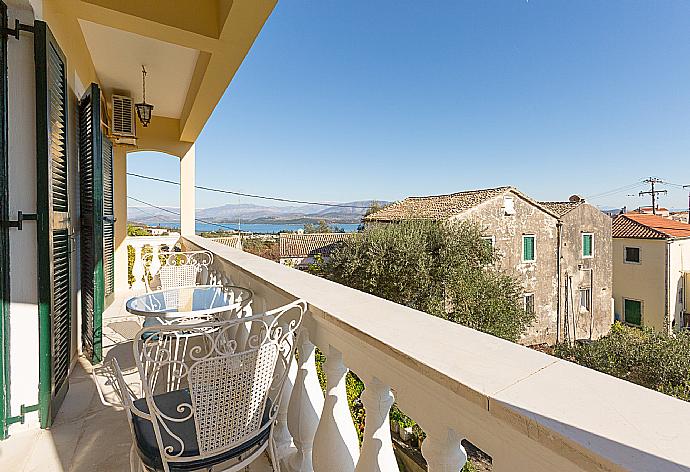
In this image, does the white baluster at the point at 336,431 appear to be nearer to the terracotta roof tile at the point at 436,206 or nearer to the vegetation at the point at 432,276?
the vegetation at the point at 432,276

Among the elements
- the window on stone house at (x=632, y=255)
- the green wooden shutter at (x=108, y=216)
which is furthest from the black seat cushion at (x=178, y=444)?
the window on stone house at (x=632, y=255)

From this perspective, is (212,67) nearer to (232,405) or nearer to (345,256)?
(232,405)

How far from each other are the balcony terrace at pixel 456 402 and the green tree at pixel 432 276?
8.81 metres

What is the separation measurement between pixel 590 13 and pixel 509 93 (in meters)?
6.16

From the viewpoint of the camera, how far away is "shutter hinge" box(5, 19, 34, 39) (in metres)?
1.64

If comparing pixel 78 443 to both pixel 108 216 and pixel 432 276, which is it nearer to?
pixel 108 216

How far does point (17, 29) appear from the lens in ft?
5.49

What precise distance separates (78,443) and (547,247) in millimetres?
13725

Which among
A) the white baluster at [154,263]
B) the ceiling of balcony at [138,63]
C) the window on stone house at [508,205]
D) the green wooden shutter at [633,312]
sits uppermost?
the ceiling of balcony at [138,63]

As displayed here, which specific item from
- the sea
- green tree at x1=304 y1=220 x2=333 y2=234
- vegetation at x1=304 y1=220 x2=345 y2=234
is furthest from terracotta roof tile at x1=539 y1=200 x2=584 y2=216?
green tree at x1=304 y1=220 x2=333 y2=234

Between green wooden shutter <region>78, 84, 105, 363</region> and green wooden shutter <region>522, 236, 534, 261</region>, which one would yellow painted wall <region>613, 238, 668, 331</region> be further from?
green wooden shutter <region>78, 84, 105, 363</region>

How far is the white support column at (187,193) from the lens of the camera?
5410 mm

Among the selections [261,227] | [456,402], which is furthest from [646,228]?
[261,227]

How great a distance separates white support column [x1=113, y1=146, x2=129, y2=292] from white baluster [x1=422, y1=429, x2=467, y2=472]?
202 inches
